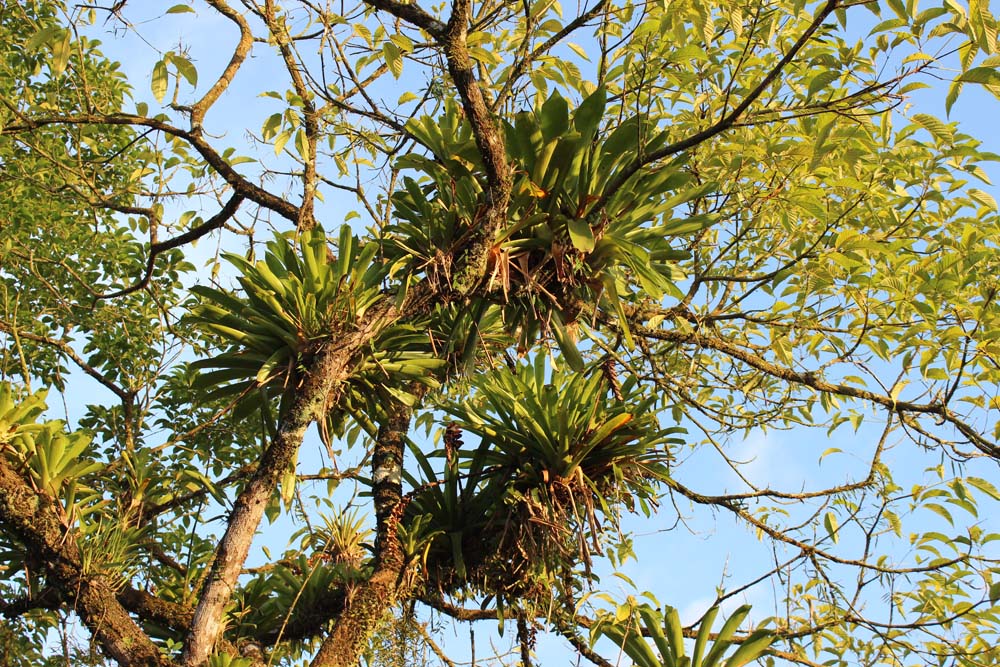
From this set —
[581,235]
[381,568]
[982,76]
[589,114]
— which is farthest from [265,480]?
[982,76]

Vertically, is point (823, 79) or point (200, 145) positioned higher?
point (200, 145)

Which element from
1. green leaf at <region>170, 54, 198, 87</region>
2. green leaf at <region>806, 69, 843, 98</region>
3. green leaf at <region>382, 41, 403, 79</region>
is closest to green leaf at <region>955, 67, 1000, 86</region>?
green leaf at <region>806, 69, 843, 98</region>

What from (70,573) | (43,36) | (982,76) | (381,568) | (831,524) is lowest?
(70,573)

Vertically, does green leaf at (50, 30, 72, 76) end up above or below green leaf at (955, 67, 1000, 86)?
below

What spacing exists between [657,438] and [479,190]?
1.14 metres

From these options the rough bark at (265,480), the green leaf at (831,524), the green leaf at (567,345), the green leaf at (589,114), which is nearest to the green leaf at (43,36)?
the rough bark at (265,480)

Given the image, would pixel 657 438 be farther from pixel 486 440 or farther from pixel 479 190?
pixel 479 190

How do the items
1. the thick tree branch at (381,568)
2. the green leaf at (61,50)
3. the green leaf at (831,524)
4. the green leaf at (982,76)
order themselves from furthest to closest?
the green leaf at (831,524) → the thick tree branch at (381,568) → the green leaf at (61,50) → the green leaf at (982,76)

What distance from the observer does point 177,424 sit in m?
5.12

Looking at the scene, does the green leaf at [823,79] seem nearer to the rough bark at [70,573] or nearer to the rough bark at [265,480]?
the rough bark at [265,480]

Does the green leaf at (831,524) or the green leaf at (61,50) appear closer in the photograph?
the green leaf at (61,50)

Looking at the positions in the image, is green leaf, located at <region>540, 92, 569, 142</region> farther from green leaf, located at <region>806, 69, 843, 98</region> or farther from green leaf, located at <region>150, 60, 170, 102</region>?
green leaf, located at <region>150, 60, 170, 102</region>

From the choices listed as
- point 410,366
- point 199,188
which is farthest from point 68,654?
point 199,188

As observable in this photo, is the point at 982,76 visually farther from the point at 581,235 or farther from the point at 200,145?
the point at 200,145
